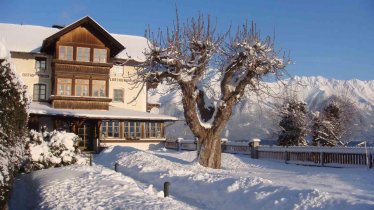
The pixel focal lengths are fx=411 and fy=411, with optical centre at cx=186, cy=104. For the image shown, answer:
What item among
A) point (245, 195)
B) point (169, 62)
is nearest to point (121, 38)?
point (169, 62)

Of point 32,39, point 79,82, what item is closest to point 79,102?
point 79,82

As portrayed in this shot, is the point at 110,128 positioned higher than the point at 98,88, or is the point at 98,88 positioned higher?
the point at 98,88

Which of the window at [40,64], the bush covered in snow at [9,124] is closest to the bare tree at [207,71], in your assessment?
the bush covered in snow at [9,124]

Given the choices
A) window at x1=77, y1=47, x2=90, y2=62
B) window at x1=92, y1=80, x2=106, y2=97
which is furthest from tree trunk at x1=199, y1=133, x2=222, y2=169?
window at x1=77, y1=47, x2=90, y2=62

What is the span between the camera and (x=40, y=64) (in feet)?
120

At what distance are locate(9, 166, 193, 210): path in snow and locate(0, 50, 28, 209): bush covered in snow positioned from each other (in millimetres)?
1225

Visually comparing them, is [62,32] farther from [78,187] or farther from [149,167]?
[78,187]

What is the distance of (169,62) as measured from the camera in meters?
21.2

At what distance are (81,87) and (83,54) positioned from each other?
115 inches

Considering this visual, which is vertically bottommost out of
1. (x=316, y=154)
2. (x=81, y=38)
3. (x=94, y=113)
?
(x=316, y=154)

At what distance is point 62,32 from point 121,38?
10132mm

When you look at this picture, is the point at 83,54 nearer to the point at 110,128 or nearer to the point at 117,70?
the point at 117,70

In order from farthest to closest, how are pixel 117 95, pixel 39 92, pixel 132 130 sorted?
pixel 117 95 → pixel 132 130 → pixel 39 92

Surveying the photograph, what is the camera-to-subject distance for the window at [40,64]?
1439 inches
